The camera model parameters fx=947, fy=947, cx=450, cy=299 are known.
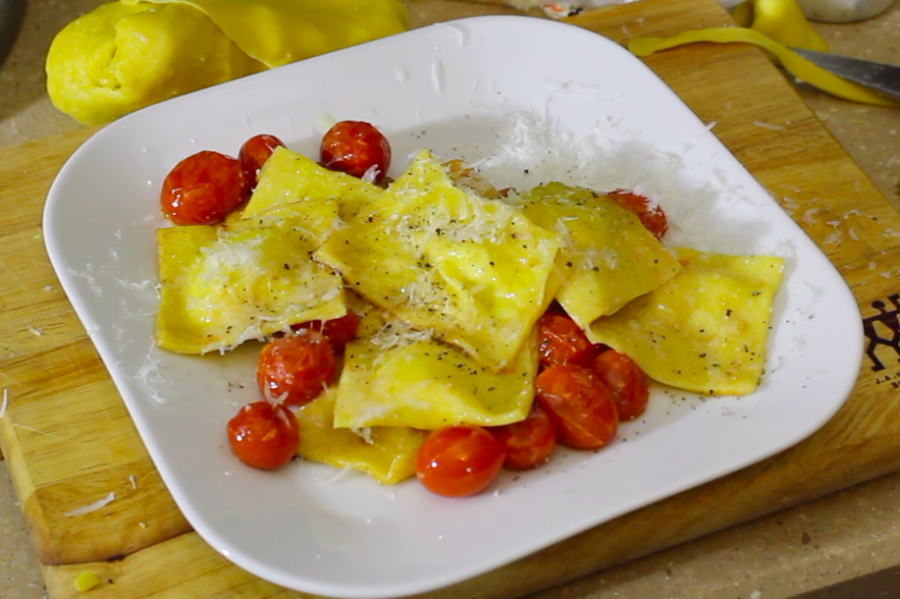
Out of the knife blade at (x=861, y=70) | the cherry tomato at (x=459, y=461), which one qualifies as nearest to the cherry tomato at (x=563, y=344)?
the cherry tomato at (x=459, y=461)

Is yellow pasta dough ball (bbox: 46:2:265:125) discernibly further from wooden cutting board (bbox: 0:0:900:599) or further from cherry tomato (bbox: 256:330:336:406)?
cherry tomato (bbox: 256:330:336:406)

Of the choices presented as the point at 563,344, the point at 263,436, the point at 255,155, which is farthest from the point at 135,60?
the point at 563,344

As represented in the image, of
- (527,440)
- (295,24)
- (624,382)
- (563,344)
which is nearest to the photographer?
(527,440)

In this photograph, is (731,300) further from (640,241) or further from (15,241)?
(15,241)

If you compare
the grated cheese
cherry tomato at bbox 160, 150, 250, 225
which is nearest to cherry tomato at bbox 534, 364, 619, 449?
cherry tomato at bbox 160, 150, 250, 225

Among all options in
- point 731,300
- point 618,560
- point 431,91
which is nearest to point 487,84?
point 431,91

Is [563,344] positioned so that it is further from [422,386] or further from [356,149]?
Result: [356,149]

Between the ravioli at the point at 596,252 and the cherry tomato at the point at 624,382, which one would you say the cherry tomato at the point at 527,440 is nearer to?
the cherry tomato at the point at 624,382
